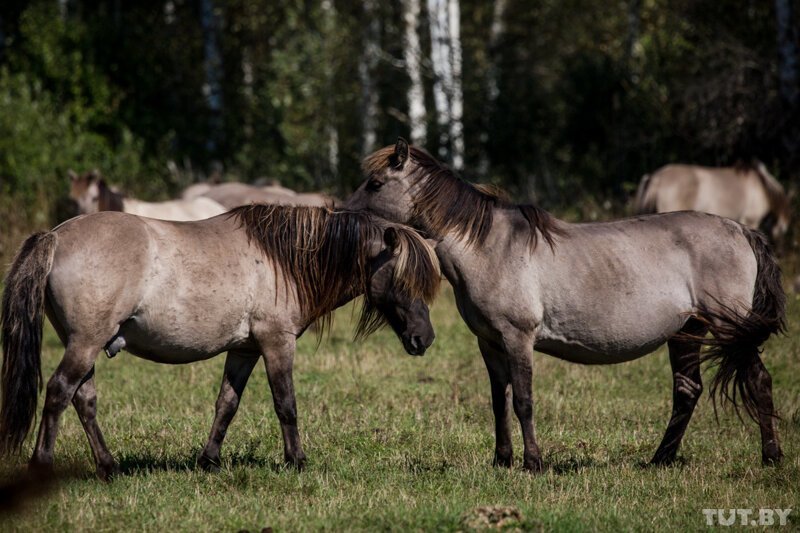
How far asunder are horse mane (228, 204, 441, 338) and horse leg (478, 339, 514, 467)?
67cm

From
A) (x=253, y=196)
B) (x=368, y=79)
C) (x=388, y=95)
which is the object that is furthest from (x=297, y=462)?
(x=388, y=95)

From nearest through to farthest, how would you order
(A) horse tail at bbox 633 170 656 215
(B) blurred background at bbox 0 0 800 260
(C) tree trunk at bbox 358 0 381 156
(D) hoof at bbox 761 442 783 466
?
(D) hoof at bbox 761 442 783 466 < (A) horse tail at bbox 633 170 656 215 < (B) blurred background at bbox 0 0 800 260 < (C) tree trunk at bbox 358 0 381 156

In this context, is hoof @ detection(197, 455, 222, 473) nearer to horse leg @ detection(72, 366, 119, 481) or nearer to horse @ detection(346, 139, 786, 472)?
horse leg @ detection(72, 366, 119, 481)

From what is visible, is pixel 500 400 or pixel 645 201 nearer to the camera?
pixel 500 400

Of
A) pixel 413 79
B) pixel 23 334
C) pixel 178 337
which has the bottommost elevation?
pixel 178 337

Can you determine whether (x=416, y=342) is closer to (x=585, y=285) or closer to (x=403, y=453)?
(x=403, y=453)

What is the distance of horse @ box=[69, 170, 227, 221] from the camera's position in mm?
13531

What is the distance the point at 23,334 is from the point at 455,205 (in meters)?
2.87

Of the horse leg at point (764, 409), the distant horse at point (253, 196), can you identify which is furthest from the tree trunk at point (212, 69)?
the horse leg at point (764, 409)

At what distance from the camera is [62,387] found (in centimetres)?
580

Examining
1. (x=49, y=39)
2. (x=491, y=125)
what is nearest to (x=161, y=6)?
(x=49, y=39)

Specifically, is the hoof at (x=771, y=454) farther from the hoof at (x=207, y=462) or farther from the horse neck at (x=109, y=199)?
the horse neck at (x=109, y=199)

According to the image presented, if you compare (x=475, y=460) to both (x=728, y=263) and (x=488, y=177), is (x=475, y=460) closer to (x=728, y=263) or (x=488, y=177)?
(x=728, y=263)

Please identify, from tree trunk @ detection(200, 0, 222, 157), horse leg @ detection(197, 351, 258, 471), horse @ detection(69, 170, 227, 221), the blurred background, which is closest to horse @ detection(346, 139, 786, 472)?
horse leg @ detection(197, 351, 258, 471)
